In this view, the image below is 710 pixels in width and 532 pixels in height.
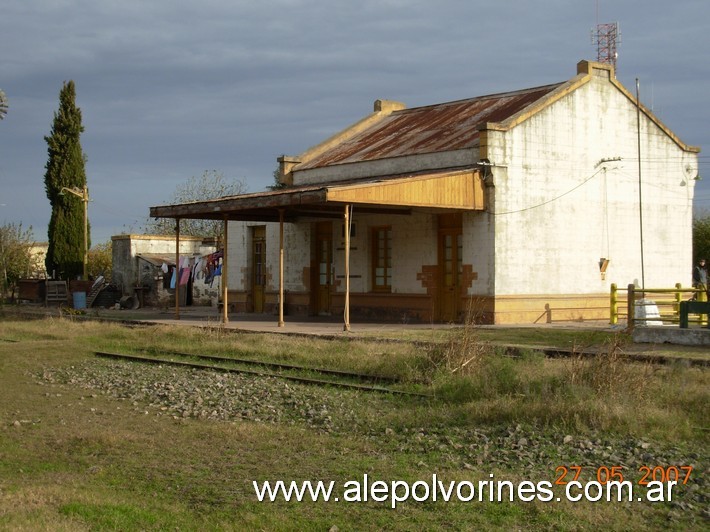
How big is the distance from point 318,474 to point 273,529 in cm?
135

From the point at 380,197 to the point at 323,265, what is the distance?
7853 mm

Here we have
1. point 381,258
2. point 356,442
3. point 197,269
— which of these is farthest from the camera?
point 197,269

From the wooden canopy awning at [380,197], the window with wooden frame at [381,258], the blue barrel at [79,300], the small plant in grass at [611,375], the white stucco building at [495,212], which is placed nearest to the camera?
the small plant in grass at [611,375]

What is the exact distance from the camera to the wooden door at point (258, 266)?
100 feet

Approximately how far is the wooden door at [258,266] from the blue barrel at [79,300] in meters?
8.19

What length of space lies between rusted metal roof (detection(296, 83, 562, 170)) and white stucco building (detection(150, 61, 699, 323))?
0.29 feet

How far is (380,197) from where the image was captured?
20922mm

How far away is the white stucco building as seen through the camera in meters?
23.2

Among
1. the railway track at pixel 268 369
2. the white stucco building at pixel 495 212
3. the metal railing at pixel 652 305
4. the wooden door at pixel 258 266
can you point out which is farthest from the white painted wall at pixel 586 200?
the wooden door at pixel 258 266

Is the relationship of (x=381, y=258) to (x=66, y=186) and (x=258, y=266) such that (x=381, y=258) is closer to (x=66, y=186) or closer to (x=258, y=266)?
(x=258, y=266)

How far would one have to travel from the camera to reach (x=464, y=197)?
890 inches

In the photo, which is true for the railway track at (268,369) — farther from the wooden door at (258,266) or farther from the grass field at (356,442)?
the wooden door at (258,266)
